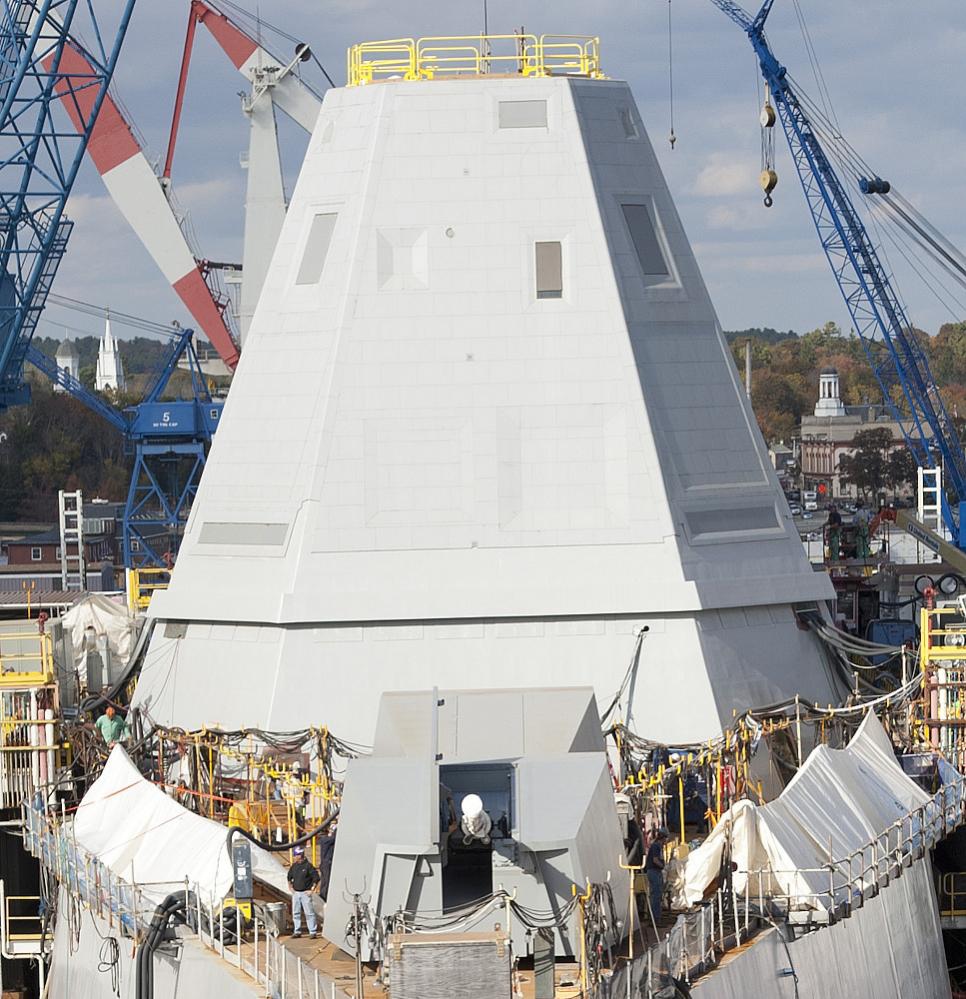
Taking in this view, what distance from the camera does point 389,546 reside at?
1422 inches

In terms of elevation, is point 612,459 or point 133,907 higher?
point 612,459

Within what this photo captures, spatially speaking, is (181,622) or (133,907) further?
(181,622)

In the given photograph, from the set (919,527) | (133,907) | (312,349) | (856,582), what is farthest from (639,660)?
(919,527)

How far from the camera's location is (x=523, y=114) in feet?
125

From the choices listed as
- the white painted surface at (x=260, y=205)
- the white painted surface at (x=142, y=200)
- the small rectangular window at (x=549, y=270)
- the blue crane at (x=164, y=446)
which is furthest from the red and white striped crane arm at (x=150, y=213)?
the small rectangular window at (x=549, y=270)

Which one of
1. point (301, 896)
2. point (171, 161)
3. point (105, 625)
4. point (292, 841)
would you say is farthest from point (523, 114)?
point (171, 161)

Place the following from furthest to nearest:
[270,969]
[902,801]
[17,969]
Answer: [17,969]
[902,801]
[270,969]

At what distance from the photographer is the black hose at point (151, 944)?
2717 cm

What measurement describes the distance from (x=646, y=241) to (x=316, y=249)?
5.77m

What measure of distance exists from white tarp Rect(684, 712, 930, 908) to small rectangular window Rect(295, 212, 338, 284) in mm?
12255

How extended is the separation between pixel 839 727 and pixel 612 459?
19.1 feet

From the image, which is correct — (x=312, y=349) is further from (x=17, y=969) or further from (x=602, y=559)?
(x=17, y=969)

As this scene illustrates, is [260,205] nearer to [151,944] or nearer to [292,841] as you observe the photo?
[292,841]

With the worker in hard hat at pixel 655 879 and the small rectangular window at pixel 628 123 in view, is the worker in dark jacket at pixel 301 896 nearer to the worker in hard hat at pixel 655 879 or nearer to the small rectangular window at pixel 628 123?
the worker in hard hat at pixel 655 879
